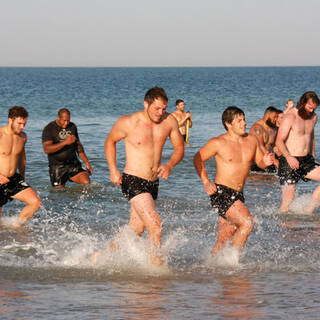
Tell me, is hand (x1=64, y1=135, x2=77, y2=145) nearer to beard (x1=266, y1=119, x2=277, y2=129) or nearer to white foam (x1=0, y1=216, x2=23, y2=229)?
white foam (x1=0, y1=216, x2=23, y2=229)

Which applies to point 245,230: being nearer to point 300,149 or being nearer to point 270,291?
point 270,291

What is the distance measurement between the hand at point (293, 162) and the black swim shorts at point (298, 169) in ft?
1.87

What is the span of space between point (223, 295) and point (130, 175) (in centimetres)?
158

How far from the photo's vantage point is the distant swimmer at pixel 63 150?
12246 millimetres

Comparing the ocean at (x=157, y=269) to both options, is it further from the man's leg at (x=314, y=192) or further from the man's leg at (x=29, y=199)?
the man's leg at (x=29, y=199)

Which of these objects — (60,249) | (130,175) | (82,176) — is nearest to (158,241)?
(130,175)

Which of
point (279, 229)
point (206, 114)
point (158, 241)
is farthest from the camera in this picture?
point (206, 114)

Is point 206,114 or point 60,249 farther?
point 206,114

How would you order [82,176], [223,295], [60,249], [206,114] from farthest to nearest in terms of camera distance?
[206,114] < [82,176] < [60,249] < [223,295]

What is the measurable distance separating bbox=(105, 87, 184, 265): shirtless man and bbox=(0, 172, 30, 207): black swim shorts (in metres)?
2.50

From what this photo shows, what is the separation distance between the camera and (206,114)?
3828 cm

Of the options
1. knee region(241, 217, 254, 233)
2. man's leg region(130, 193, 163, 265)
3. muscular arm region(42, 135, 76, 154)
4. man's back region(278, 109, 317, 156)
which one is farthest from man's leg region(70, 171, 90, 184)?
knee region(241, 217, 254, 233)

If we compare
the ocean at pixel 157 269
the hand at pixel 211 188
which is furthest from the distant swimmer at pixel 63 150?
the hand at pixel 211 188

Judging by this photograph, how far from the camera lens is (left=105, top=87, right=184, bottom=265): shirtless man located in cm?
706
